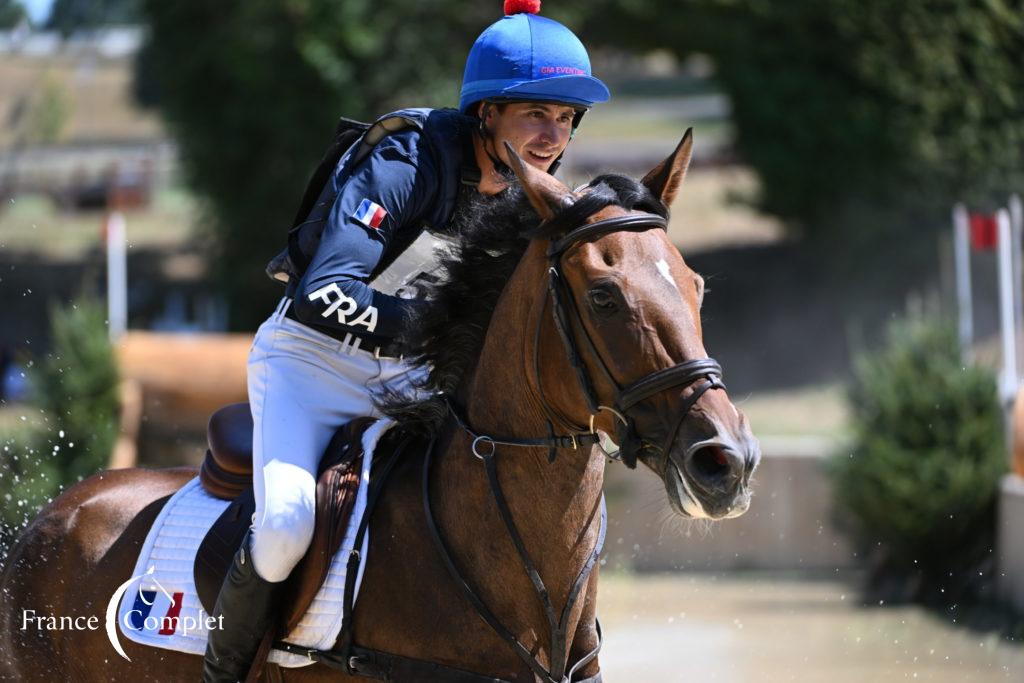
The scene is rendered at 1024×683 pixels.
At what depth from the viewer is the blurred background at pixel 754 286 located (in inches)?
332

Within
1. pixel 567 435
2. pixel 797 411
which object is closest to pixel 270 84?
pixel 797 411

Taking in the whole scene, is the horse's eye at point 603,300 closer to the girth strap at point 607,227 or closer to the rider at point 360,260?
the girth strap at point 607,227

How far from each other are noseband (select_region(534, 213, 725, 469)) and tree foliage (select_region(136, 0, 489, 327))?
41.7 ft

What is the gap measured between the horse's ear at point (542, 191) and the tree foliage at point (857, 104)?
11551mm

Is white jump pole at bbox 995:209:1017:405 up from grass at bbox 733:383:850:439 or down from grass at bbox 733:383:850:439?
up

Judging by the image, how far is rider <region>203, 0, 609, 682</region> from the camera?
3273mm

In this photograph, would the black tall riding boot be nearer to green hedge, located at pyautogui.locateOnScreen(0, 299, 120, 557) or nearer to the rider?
the rider

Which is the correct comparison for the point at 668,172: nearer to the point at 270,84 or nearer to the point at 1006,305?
the point at 1006,305

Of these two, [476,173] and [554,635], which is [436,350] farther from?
[554,635]

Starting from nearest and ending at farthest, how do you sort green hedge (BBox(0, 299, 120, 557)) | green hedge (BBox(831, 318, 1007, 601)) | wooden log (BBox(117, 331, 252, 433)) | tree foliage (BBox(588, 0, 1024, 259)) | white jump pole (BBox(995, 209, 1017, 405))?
green hedge (BBox(831, 318, 1007, 601))
white jump pole (BBox(995, 209, 1017, 405))
green hedge (BBox(0, 299, 120, 557))
wooden log (BBox(117, 331, 252, 433))
tree foliage (BBox(588, 0, 1024, 259))

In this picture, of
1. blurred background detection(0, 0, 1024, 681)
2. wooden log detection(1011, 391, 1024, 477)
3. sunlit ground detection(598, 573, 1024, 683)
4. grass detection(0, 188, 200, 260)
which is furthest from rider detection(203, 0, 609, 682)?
grass detection(0, 188, 200, 260)

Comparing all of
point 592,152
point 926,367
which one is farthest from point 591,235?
point 592,152

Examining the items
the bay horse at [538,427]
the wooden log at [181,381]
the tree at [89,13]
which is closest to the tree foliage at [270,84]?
the tree at [89,13]

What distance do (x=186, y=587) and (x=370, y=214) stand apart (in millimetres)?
1227
